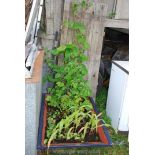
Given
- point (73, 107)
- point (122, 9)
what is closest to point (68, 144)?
point (73, 107)

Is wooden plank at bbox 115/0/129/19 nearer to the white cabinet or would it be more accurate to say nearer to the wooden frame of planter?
the white cabinet

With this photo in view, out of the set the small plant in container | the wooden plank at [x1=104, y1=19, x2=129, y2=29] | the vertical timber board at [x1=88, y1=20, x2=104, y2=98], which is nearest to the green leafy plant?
the small plant in container

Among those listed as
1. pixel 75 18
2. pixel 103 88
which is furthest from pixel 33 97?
pixel 103 88

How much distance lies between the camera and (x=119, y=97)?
9.95 ft

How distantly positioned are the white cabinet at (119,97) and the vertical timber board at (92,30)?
38 cm

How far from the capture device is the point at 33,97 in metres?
1.91

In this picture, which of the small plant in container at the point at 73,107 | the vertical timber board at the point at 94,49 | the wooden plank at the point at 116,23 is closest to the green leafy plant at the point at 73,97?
the small plant in container at the point at 73,107

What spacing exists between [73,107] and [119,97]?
2.50ft

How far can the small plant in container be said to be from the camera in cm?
236

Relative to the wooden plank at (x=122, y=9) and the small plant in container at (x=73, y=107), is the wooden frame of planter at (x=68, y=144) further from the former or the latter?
the wooden plank at (x=122, y=9)

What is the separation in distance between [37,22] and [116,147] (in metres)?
2.11

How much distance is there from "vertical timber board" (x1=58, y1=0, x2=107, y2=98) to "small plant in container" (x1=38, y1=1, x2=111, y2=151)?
90 millimetres

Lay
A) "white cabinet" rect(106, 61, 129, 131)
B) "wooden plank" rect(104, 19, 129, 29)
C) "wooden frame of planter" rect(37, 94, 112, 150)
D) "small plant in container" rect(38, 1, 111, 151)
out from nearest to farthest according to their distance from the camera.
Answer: "wooden frame of planter" rect(37, 94, 112, 150), "small plant in container" rect(38, 1, 111, 151), "white cabinet" rect(106, 61, 129, 131), "wooden plank" rect(104, 19, 129, 29)
